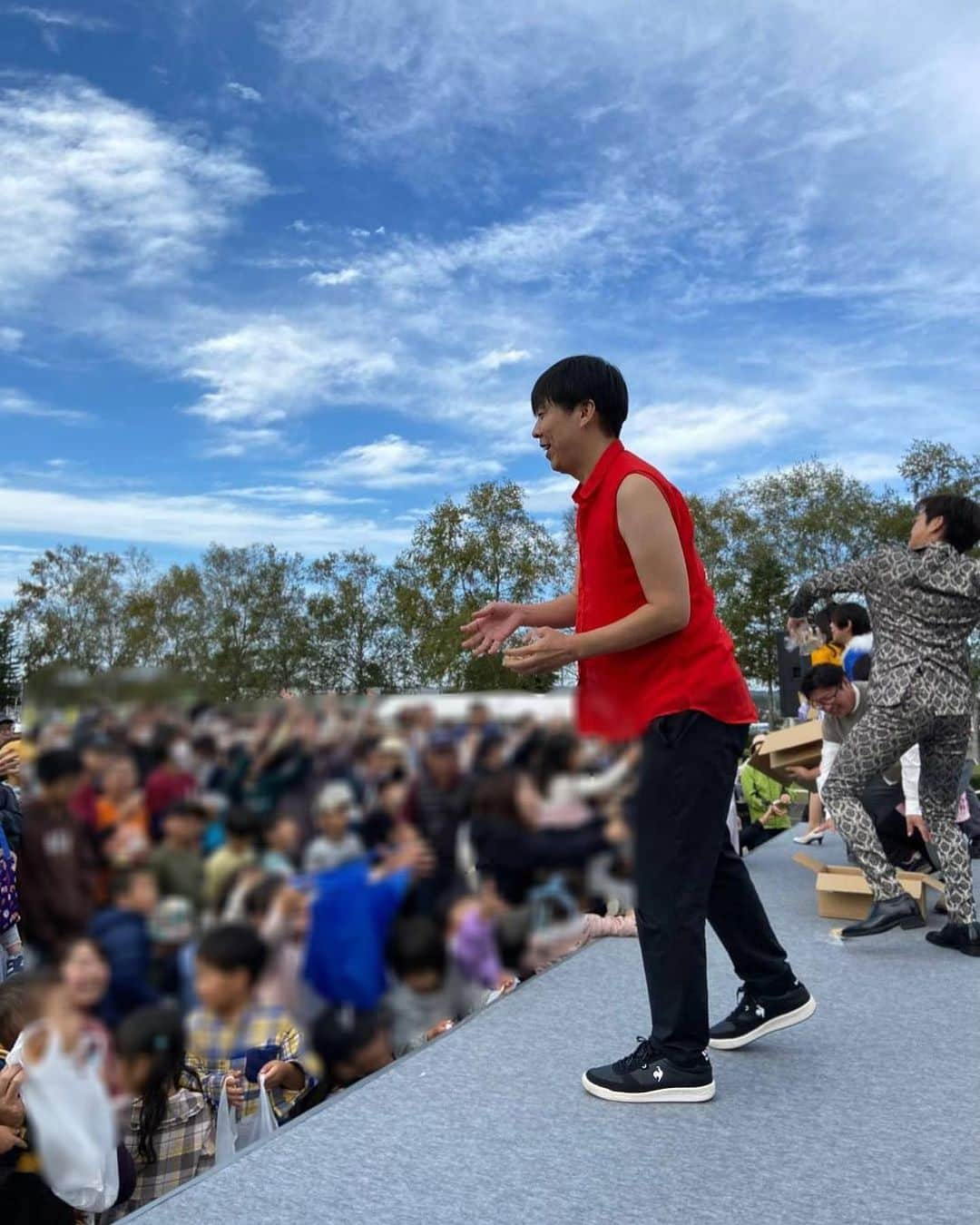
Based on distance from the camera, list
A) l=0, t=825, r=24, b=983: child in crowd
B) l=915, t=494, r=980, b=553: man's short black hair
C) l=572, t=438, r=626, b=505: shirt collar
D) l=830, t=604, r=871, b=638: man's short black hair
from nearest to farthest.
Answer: l=572, t=438, r=626, b=505: shirt collar < l=0, t=825, r=24, b=983: child in crowd < l=915, t=494, r=980, b=553: man's short black hair < l=830, t=604, r=871, b=638: man's short black hair

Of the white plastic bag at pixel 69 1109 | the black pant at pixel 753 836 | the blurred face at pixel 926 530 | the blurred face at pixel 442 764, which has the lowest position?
the black pant at pixel 753 836

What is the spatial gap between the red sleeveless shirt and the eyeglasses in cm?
302

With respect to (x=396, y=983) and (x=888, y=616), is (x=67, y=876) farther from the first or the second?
(x=888, y=616)

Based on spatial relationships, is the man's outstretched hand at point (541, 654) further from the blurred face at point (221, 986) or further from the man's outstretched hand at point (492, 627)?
the blurred face at point (221, 986)

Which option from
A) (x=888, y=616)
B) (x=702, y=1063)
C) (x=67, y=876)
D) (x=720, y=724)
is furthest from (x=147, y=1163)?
(x=888, y=616)

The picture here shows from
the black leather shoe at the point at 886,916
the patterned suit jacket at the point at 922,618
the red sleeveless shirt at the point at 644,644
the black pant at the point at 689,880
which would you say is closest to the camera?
the red sleeveless shirt at the point at 644,644

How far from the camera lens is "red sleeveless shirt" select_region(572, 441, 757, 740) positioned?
133 cm

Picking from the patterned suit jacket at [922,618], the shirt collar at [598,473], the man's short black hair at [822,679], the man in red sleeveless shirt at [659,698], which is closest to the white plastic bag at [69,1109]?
the man in red sleeveless shirt at [659,698]

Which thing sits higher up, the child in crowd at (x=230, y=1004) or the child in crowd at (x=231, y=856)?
the child in crowd at (x=231, y=856)

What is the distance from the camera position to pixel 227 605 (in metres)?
0.59

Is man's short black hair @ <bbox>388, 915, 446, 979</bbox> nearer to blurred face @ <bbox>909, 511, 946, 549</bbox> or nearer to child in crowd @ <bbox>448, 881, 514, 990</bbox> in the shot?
child in crowd @ <bbox>448, 881, 514, 990</bbox>

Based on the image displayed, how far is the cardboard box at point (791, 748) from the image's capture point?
6.46 metres

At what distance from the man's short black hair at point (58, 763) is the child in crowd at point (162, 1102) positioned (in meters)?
0.13

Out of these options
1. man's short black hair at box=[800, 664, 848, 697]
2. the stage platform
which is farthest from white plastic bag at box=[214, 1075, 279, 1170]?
man's short black hair at box=[800, 664, 848, 697]
